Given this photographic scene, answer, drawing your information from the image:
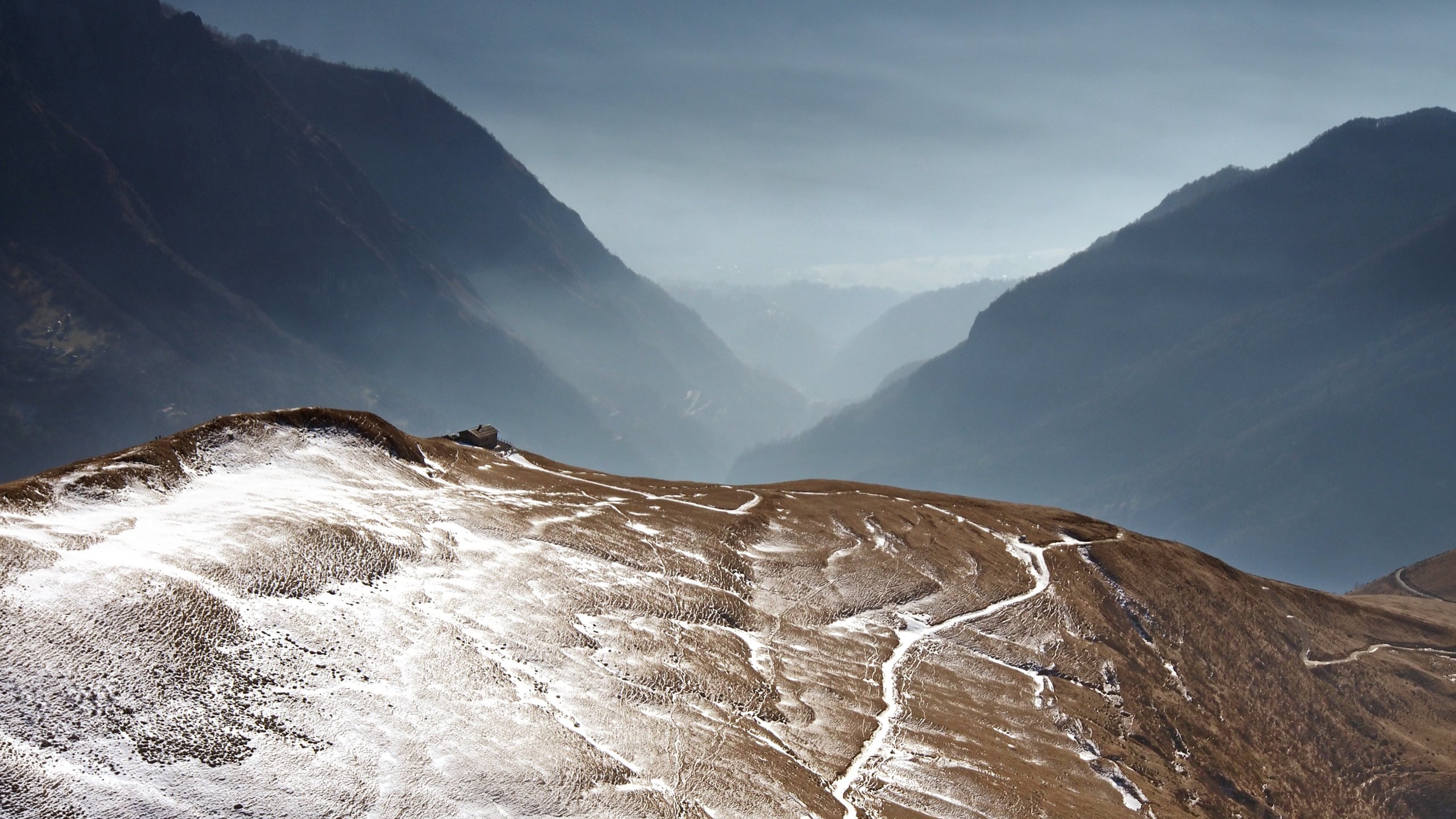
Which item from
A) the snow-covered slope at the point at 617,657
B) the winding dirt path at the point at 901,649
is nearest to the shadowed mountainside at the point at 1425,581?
the snow-covered slope at the point at 617,657

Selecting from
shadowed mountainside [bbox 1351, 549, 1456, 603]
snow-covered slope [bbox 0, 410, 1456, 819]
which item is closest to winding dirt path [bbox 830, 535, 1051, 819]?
snow-covered slope [bbox 0, 410, 1456, 819]

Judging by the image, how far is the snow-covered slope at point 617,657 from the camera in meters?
18.1

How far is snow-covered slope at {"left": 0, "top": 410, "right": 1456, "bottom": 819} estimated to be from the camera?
1811 centimetres

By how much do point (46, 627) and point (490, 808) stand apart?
35.2 ft

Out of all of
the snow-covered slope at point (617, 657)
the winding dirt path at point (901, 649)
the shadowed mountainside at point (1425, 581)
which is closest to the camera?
the snow-covered slope at point (617, 657)

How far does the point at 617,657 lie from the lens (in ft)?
80.4

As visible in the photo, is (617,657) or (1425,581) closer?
(617,657)

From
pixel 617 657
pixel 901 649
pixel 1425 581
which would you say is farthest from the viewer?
pixel 1425 581

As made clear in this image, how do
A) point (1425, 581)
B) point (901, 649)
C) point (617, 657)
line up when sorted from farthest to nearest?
point (1425, 581), point (901, 649), point (617, 657)

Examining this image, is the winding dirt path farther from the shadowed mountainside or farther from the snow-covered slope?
the shadowed mountainside

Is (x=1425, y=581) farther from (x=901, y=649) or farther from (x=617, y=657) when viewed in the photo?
(x=617, y=657)

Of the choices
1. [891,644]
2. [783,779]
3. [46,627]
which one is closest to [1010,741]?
[891,644]

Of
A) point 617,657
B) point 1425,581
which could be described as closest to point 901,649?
point 617,657

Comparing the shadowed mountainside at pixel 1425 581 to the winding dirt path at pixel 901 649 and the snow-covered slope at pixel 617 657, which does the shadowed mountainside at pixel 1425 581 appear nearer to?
the snow-covered slope at pixel 617 657
